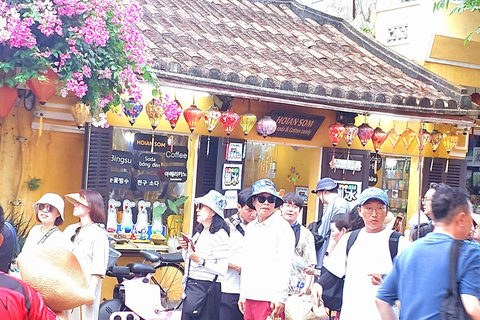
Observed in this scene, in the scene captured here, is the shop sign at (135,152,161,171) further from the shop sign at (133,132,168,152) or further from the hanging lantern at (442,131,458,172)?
the hanging lantern at (442,131,458,172)

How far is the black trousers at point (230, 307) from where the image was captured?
300 inches

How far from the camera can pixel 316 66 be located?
490 inches

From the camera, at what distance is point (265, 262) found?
7.04 metres

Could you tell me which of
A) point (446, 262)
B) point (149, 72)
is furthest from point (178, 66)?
point (446, 262)

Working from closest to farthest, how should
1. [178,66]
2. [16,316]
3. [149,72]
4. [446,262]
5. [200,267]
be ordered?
[16,316] → [446,262] → [200,267] → [149,72] → [178,66]

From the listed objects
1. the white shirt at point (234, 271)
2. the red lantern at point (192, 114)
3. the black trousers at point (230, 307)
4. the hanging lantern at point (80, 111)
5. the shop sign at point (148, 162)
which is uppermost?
the red lantern at point (192, 114)

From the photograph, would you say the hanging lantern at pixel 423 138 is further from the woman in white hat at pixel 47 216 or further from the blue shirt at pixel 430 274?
the blue shirt at pixel 430 274

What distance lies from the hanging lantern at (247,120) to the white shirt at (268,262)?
14.0 ft

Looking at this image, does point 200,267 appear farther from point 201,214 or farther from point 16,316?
point 16,316

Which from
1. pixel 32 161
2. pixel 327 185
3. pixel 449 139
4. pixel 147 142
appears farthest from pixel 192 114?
pixel 449 139

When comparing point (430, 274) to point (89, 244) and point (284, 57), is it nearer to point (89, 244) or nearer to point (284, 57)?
point (89, 244)

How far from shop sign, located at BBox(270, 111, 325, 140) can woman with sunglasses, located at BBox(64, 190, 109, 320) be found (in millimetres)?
5412

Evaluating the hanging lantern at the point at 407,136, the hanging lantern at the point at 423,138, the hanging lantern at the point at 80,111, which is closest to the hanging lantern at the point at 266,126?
the hanging lantern at the point at 407,136

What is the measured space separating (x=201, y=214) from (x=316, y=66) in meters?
5.51
